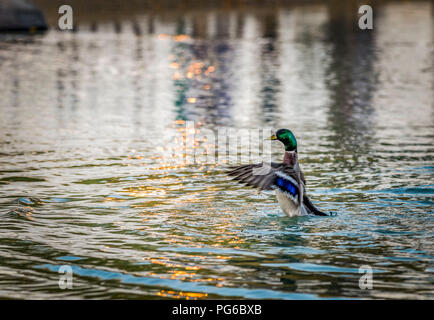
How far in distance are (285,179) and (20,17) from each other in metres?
33.0

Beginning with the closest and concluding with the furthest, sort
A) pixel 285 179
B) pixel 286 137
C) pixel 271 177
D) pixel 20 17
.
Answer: pixel 271 177
pixel 285 179
pixel 286 137
pixel 20 17

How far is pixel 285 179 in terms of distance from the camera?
1059 centimetres

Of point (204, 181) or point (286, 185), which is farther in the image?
point (204, 181)

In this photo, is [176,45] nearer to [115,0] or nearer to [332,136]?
[332,136]

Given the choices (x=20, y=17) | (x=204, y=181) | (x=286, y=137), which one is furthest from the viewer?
(x=20, y=17)

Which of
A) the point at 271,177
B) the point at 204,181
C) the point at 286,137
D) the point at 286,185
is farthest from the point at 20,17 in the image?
the point at 271,177

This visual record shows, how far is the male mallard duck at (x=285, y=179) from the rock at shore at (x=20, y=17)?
3091cm

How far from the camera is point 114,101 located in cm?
2259

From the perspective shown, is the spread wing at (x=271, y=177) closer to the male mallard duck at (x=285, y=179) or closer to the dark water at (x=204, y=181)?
the male mallard duck at (x=285, y=179)

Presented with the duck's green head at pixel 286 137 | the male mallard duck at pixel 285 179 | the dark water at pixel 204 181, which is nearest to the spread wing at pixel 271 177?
the male mallard duck at pixel 285 179

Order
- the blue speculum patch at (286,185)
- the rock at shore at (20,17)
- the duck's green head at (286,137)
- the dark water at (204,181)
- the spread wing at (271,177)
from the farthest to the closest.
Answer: the rock at shore at (20,17) < the duck's green head at (286,137) < the blue speculum patch at (286,185) < the spread wing at (271,177) < the dark water at (204,181)

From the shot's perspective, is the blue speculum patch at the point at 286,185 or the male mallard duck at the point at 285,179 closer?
the male mallard duck at the point at 285,179

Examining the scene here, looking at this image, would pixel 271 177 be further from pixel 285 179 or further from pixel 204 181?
pixel 204 181

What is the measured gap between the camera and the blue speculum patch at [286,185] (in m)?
10.6
